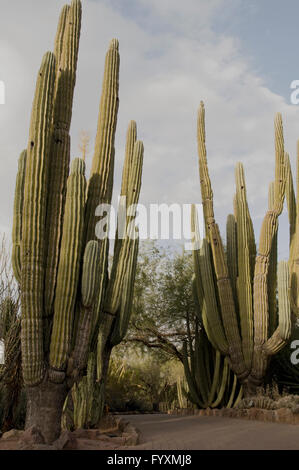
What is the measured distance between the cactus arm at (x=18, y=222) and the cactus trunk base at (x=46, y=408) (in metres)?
1.78

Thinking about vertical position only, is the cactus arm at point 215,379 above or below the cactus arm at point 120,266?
below

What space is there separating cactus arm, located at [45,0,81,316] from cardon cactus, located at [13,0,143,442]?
1 cm

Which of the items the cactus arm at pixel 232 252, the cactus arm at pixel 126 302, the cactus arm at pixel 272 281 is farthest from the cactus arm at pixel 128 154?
the cactus arm at pixel 272 281

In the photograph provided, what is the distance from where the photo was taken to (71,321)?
659cm

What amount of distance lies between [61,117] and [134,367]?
42.0ft

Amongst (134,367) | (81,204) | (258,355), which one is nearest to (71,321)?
(81,204)

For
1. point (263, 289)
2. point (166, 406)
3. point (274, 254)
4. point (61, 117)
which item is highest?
point (61, 117)

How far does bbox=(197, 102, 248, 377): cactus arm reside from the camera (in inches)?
458

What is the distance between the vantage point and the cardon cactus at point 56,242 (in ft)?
21.3

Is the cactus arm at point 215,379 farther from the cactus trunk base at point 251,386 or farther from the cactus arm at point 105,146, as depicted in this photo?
the cactus arm at point 105,146

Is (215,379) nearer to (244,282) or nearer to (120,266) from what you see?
(244,282)

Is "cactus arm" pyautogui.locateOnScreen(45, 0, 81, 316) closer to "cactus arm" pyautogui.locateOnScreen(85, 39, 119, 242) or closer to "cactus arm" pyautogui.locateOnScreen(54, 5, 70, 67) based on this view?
"cactus arm" pyautogui.locateOnScreen(54, 5, 70, 67)

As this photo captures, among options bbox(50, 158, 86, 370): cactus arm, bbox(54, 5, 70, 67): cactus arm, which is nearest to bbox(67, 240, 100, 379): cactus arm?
bbox(50, 158, 86, 370): cactus arm

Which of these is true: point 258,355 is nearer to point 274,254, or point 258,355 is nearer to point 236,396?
point 236,396
